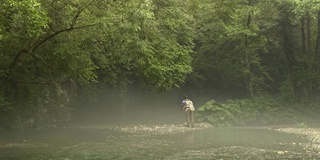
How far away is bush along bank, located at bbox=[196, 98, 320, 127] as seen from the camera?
31.0m

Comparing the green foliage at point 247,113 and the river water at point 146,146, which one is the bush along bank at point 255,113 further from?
the river water at point 146,146

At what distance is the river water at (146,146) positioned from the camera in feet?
51.4

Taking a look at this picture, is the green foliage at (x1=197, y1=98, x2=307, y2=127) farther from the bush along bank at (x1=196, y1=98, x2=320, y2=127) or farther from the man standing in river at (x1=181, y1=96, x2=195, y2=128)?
the man standing in river at (x1=181, y1=96, x2=195, y2=128)

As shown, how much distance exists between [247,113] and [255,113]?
0.73 m

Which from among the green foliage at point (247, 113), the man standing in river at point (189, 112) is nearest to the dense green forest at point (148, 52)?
the green foliage at point (247, 113)

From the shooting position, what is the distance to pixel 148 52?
1761 centimetres

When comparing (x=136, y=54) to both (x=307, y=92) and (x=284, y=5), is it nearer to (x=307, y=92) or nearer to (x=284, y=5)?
(x=284, y=5)

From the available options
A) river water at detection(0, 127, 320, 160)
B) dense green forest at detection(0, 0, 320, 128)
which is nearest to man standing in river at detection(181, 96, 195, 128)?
dense green forest at detection(0, 0, 320, 128)

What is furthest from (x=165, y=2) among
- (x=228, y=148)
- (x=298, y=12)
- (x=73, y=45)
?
(x=298, y=12)

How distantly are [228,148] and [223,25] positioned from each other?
60.1 feet

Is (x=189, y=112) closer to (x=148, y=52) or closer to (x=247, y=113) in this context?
(x=247, y=113)

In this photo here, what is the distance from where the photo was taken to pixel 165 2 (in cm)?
2298

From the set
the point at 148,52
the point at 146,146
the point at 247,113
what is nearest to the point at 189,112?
the point at 247,113

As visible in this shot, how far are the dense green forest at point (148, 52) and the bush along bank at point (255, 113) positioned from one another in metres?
0.28
